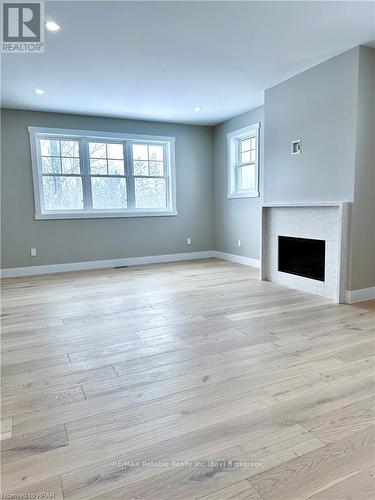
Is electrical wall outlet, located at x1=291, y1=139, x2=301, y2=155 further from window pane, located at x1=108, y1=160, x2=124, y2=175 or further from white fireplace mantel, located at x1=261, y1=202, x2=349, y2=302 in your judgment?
window pane, located at x1=108, y1=160, x2=124, y2=175

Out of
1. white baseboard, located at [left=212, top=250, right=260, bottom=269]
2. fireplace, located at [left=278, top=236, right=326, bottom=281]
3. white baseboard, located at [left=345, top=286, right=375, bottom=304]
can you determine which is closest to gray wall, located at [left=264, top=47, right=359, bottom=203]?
fireplace, located at [left=278, top=236, right=326, bottom=281]

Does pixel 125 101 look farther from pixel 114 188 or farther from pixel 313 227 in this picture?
pixel 313 227

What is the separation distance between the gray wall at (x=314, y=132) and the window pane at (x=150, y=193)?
2.43m

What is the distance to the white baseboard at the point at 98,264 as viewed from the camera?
5270 mm

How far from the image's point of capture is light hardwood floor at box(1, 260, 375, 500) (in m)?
1.22

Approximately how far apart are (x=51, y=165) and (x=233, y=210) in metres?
3.36

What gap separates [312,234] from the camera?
12.4 ft

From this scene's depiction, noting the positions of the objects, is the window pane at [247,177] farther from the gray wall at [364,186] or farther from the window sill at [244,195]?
the gray wall at [364,186]

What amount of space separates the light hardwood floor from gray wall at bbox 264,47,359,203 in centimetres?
143

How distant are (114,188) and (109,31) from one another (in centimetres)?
323

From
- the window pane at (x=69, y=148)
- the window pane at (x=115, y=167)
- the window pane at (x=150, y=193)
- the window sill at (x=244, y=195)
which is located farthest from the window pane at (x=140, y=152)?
the window sill at (x=244, y=195)

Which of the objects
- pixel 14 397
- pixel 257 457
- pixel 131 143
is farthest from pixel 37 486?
pixel 131 143

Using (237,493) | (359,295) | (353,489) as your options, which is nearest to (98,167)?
(359,295)

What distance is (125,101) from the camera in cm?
469
